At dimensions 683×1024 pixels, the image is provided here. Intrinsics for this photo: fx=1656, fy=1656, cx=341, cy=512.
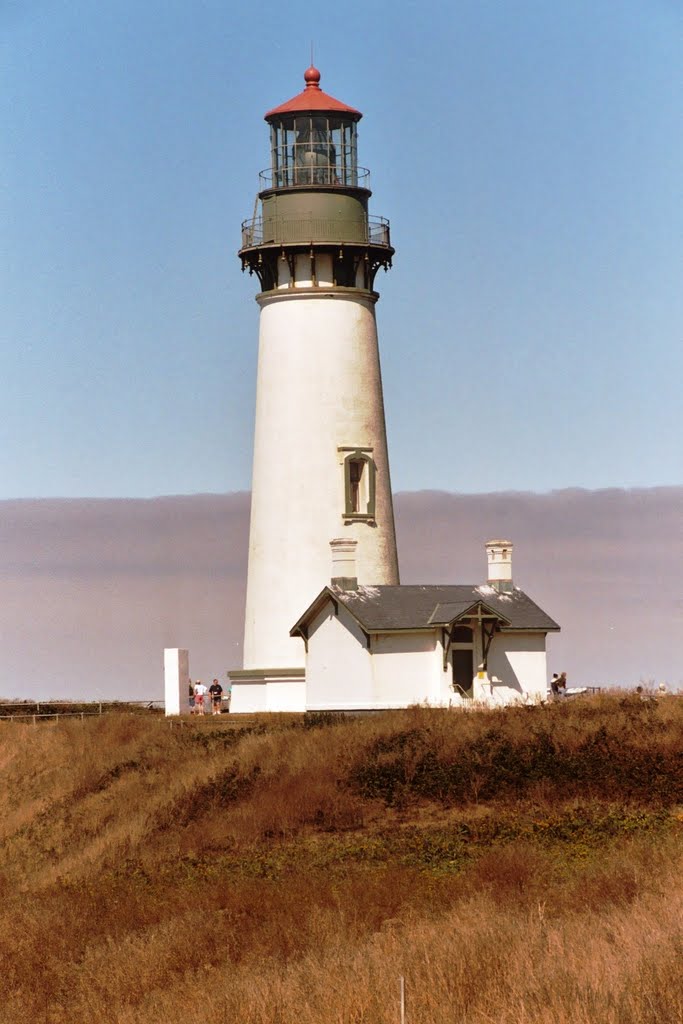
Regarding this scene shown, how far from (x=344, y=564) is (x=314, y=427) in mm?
3835

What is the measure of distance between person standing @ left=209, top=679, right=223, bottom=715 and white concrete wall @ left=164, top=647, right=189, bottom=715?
1567 millimetres

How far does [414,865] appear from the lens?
25.3 meters

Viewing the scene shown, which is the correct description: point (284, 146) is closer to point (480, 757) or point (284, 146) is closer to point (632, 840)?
point (480, 757)

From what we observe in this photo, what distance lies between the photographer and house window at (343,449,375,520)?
42344 millimetres

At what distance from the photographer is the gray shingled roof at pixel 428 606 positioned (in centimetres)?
3881

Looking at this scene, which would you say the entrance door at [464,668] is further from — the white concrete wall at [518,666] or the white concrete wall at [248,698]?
the white concrete wall at [248,698]

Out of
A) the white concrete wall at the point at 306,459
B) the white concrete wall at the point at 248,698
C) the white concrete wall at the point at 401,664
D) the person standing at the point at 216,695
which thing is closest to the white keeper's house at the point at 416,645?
the white concrete wall at the point at 401,664

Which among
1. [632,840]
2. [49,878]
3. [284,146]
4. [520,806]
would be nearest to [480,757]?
[520,806]

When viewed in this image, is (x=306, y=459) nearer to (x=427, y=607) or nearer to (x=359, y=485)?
(x=359, y=485)

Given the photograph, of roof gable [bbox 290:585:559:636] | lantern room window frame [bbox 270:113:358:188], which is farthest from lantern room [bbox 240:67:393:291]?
roof gable [bbox 290:585:559:636]

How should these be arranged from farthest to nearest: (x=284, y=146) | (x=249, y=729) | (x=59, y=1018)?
(x=284, y=146) → (x=249, y=729) → (x=59, y=1018)

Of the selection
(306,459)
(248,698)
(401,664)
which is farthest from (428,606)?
(248,698)

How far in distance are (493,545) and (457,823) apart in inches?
575

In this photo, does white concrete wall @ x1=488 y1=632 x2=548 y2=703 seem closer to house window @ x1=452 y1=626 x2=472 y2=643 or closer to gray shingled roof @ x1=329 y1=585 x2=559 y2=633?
gray shingled roof @ x1=329 y1=585 x2=559 y2=633
